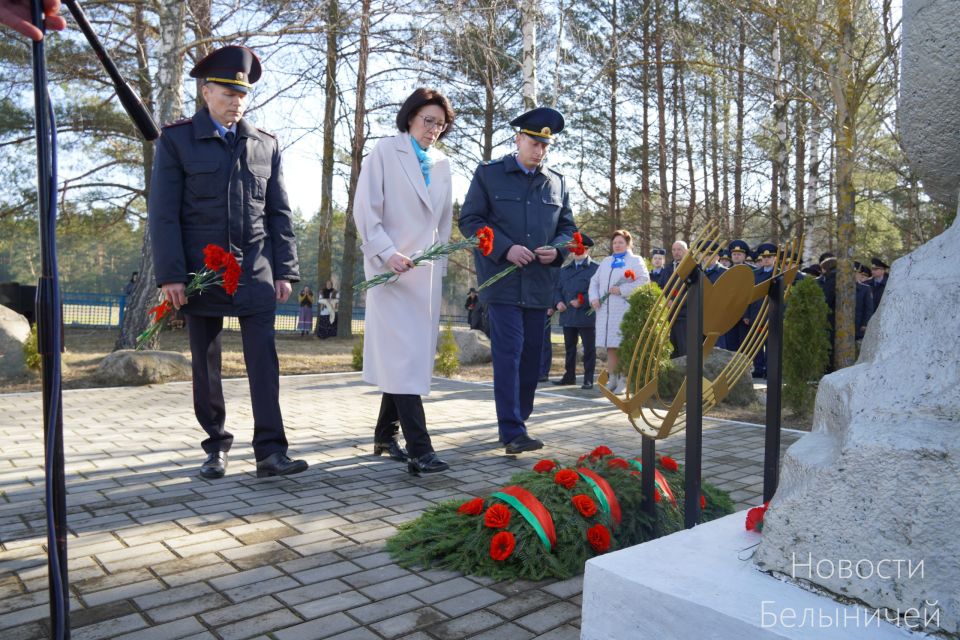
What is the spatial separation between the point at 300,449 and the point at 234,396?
302cm

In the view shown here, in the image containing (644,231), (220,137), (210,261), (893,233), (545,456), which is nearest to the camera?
(210,261)

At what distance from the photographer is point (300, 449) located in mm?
4949

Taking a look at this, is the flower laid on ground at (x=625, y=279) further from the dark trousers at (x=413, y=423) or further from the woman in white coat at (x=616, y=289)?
the dark trousers at (x=413, y=423)

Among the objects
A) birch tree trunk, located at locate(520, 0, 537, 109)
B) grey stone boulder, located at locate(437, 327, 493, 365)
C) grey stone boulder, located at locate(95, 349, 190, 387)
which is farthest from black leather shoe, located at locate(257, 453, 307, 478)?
grey stone boulder, located at locate(437, 327, 493, 365)

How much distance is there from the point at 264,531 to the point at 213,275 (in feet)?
4.66

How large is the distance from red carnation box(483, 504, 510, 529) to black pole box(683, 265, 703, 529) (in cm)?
66

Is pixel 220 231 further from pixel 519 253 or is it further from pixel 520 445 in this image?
pixel 520 445

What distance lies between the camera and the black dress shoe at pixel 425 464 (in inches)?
164

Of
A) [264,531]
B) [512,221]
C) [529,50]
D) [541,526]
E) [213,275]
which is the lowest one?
[264,531]

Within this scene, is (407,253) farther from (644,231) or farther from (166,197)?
(644,231)

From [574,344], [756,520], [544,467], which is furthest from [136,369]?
[756,520]

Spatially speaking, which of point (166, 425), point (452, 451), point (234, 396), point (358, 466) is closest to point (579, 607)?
point (358, 466)

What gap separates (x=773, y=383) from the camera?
2.78 meters

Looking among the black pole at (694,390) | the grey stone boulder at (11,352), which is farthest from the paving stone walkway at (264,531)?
the grey stone boulder at (11,352)
